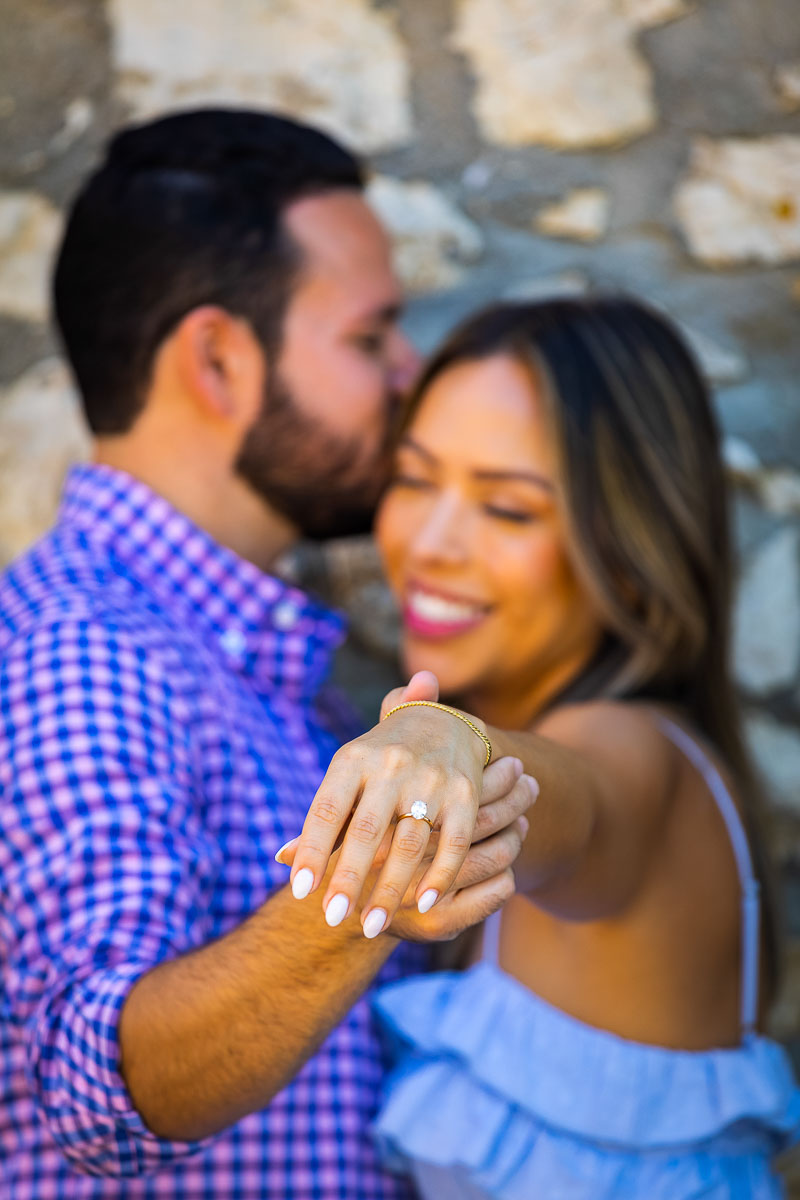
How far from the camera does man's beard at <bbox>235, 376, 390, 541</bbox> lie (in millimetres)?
1892

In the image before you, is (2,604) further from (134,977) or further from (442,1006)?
(442,1006)

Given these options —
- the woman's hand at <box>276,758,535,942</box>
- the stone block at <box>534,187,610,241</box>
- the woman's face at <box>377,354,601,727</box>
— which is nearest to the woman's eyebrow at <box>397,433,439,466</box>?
A: the woman's face at <box>377,354,601,727</box>

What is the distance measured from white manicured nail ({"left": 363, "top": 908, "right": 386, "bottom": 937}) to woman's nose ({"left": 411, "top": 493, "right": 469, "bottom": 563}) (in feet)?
3.22

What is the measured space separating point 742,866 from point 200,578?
A: 95cm

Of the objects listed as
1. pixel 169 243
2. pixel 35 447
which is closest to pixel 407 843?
pixel 169 243

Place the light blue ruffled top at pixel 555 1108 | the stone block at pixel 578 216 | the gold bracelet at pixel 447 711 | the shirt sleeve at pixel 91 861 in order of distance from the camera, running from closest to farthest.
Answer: the gold bracelet at pixel 447 711 < the shirt sleeve at pixel 91 861 < the light blue ruffled top at pixel 555 1108 < the stone block at pixel 578 216

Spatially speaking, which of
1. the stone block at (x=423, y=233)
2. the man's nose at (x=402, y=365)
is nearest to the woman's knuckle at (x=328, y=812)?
the man's nose at (x=402, y=365)

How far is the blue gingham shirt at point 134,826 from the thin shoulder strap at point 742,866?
0.49m

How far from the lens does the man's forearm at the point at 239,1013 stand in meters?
0.86

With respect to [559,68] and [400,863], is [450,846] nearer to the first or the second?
[400,863]

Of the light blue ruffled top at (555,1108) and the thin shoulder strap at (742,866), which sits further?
the thin shoulder strap at (742,866)

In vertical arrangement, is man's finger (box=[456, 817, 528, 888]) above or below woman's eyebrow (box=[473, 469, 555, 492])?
above

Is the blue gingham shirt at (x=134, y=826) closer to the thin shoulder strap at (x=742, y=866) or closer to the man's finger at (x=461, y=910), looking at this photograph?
the man's finger at (x=461, y=910)

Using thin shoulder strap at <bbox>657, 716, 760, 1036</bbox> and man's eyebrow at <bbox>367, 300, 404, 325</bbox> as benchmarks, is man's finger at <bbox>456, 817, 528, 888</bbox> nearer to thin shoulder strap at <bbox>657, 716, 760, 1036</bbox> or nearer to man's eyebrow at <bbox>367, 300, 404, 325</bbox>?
thin shoulder strap at <bbox>657, 716, 760, 1036</bbox>
